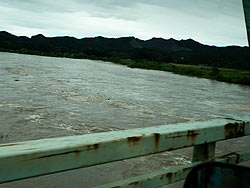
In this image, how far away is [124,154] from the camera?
125 centimetres

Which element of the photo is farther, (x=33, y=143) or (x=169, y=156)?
(x=169, y=156)

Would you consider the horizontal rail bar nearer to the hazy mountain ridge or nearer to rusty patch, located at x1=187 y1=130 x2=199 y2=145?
rusty patch, located at x1=187 y1=130 x2=199 y2=145

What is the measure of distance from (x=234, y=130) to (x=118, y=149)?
37.2 inches

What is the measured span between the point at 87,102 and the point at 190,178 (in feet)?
33.1

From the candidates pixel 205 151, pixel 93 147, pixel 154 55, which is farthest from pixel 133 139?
pixel 154 55

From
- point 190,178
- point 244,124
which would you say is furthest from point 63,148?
point 244,124

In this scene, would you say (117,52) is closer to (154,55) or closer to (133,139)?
(154,55)

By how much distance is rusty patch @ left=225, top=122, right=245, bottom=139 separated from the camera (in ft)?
5.57

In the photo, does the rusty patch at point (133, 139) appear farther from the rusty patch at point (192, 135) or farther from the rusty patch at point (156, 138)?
the rusty patch at point (192, 135)

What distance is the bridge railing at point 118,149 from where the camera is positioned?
97 cm

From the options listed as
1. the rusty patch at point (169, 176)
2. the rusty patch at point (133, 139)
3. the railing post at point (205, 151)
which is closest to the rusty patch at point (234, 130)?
the railing post at point (205, 151)

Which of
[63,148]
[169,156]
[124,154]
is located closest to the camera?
[63,148]

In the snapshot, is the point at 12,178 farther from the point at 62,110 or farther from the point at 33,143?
the point at 62,110

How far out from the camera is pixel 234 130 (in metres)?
1.74
